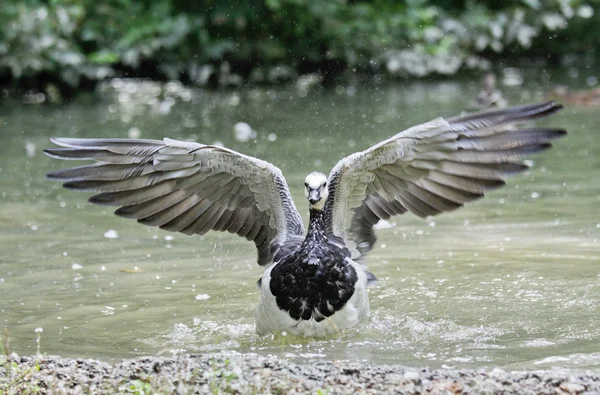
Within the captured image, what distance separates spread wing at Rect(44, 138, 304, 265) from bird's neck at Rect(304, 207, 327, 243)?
1.05 feet

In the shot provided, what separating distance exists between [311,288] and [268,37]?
1542 centimetres

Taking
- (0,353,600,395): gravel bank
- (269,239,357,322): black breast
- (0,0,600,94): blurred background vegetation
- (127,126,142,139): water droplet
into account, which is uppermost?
(0,0,600,94): blurred background vegetation

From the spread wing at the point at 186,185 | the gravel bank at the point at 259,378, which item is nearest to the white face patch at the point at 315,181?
the spread wing at the point at 186,185

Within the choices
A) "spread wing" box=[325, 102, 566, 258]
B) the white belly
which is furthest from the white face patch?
the white belly

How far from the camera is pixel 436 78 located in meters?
20.9

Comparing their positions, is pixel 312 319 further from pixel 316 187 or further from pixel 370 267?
pixel 370 267

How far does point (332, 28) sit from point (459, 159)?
14.5 m

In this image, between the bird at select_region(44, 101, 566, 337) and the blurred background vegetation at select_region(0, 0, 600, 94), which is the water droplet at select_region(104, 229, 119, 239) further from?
the blurred background vegetation at select_region(0, 0, 600, 94)

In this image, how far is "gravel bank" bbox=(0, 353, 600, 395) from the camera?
4004mm

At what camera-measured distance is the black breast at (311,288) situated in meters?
5.39

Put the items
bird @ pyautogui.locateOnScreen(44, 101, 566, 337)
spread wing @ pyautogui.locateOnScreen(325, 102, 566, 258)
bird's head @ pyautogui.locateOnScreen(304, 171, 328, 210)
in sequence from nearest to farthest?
spread wing @ pyautogui.locateOnScreen(325, 102, 566, 258) < bird @ pyautogui.locateOnScreen(44, 101, 566, 337) < bird's head @ pyautogui.locateOnScreen(304, 171, 328, 210)

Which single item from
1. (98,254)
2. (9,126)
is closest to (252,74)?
(9,126)

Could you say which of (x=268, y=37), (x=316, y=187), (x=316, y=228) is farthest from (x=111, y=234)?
(x=268, y=37)

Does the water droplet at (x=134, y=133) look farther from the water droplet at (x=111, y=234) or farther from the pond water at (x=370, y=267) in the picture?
the water droplet at (x=111, y=234)
